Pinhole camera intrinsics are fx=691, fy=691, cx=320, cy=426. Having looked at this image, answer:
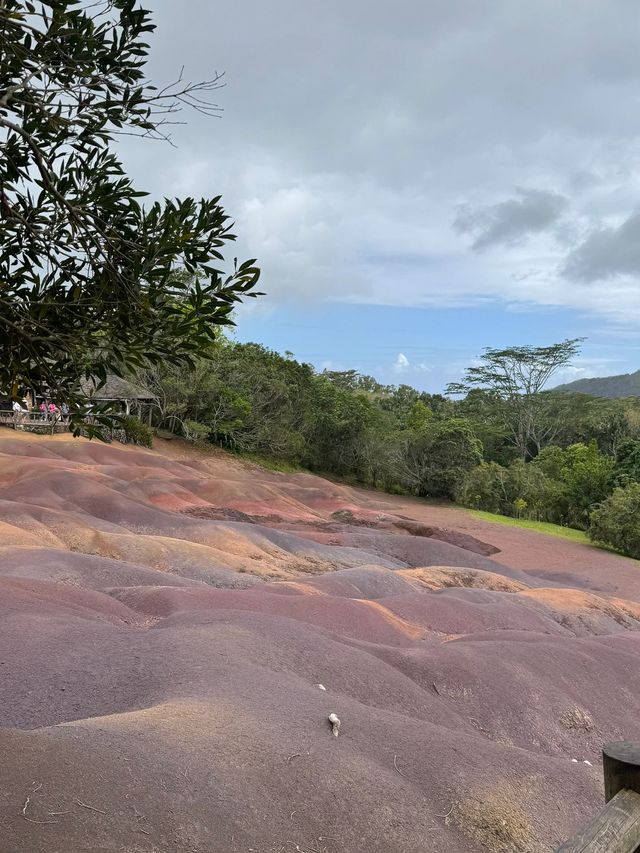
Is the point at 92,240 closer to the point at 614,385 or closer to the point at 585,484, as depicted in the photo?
the point at 585,484

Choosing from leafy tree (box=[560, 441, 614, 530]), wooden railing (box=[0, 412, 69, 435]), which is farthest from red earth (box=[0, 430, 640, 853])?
leafy tree (box=[560, 441, 614, 530])

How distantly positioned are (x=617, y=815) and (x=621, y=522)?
3000cm

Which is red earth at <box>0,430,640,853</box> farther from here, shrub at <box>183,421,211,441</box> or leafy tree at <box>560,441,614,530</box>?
shrub at <box>183,421,211,441</box>

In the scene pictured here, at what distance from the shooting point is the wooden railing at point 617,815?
3.30 metres

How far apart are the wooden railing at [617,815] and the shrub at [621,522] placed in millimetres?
29594

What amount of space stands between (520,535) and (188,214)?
32257mm

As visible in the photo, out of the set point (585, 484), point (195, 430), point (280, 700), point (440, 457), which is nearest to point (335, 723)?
point (280, 700)

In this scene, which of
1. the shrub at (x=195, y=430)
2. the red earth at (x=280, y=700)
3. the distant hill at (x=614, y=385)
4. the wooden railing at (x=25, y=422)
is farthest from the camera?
the distant hill at (x=614, y=385)

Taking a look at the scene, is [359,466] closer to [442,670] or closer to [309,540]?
[309,540]

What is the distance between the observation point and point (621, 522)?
30.8 m

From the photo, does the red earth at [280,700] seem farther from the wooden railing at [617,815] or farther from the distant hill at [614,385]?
the distant hill at [614,385]

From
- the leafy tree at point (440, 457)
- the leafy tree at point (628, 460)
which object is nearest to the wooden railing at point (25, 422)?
the leafy tree at point (440, 457)

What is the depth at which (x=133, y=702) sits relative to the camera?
21.9 ft

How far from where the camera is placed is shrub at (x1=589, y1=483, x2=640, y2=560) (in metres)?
30.7
